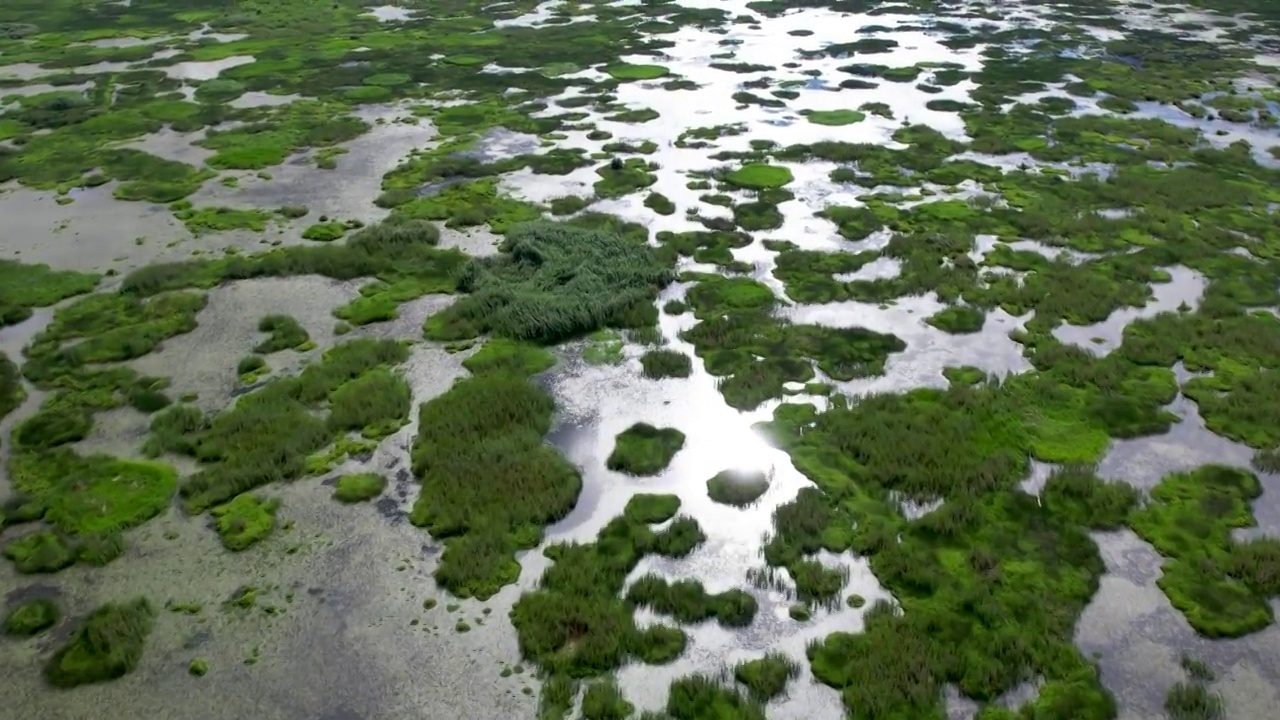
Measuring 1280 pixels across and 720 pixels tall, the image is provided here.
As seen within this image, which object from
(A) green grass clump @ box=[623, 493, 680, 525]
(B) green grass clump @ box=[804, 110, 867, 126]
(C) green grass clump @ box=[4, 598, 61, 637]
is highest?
(B) green grass clump @ box=[804, 110, 867, 126]

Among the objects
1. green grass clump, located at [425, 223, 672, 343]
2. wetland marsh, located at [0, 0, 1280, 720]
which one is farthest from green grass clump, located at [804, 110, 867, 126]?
green grass clump, located at [425, 223, 672, 343]

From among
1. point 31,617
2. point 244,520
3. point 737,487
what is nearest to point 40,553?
point 31,617

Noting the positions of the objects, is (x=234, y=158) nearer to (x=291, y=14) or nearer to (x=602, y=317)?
(x=602, y=317)

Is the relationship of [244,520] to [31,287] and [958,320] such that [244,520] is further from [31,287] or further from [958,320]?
[958,320]

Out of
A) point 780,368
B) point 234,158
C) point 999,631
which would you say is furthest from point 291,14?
point 999,631

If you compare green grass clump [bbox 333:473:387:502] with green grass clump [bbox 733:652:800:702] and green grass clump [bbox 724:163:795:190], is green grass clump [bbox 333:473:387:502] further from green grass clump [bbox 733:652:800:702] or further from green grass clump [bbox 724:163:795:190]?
green grass clump [bbox 724:163:795:190]

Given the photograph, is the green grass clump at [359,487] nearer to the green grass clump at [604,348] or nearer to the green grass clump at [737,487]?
the green grass clump at [604,348]

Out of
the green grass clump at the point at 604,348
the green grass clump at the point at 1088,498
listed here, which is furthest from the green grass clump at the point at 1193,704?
the green grass clump at the point at 604,348

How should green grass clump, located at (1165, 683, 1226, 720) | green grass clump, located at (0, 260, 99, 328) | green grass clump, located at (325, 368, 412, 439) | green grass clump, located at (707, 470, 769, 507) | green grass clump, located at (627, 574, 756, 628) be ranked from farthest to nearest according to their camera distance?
green grass clump, located at (0, 260, 99, 328) → green grass clump, located at (325, 368, 412, 439) → green grass clump, located at (707, 470, 769, 507) → green grass clump, located at (627, 574, 756, 628) → green grass clump, located at (1165, 683, 1226, 720)
